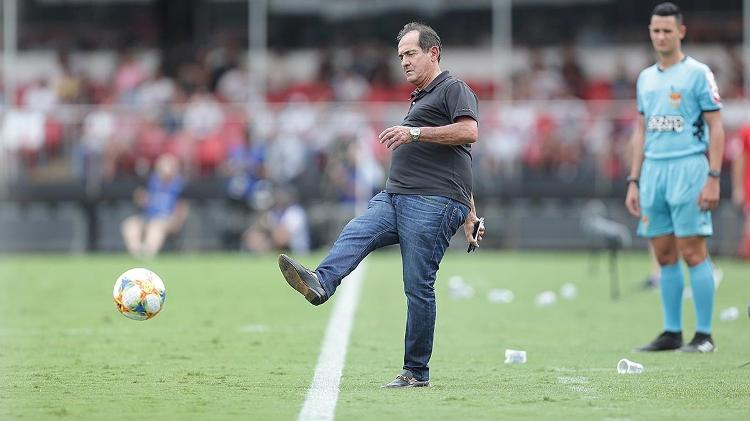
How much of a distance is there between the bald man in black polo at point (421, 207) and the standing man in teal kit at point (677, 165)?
2.39 metres

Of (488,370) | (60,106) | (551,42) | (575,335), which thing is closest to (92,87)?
(60,106)

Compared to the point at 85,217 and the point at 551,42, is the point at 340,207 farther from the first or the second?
the point at 551,42

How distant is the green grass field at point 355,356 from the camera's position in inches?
286

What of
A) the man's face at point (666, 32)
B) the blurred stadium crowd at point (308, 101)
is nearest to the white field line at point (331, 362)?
the man's face at point (666, 32)

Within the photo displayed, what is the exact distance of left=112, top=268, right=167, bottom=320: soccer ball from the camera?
9.03m

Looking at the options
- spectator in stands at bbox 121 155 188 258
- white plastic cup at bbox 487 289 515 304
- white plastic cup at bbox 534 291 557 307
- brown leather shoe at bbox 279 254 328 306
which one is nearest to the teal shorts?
brown leather shoe at bbox 279 254 328 306

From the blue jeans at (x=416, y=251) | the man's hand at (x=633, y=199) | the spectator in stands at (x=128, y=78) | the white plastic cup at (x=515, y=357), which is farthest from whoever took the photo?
the spectator in stands at (x=128, y=78)

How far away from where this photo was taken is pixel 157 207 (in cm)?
2375

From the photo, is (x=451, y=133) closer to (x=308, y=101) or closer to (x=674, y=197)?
(x=674, y=197)

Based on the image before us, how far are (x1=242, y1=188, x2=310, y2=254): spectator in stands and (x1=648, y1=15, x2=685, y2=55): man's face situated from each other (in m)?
13.7

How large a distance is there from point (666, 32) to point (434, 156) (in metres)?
2.66

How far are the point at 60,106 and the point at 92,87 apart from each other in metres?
2.25

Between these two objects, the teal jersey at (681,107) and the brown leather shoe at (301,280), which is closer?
the brown leather shoe at (301,280)

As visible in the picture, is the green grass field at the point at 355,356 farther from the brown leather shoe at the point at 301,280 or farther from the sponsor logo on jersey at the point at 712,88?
the sponsor logo on jersey at the point at 712,88
